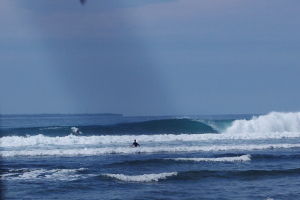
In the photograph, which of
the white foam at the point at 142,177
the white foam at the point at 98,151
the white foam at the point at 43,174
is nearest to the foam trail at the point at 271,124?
the white foam at the point at 98,151

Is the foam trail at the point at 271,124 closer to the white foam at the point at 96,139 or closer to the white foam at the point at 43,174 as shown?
the white foam at the point at 96,139

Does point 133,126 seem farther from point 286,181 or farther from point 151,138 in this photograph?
point 286,181

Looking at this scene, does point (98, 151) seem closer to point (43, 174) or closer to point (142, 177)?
point (43, 174)

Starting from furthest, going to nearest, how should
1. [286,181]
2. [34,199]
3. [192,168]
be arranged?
[192,168], [286,181], [34,199]

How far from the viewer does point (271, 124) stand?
162 ft

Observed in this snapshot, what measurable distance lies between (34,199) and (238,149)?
16818 mm

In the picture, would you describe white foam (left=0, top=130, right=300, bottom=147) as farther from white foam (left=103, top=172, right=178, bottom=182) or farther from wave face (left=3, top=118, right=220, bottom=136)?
white foam (left=103, top=172, right=178, bottom=182)

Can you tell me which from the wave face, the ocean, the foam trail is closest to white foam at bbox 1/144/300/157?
the ocean

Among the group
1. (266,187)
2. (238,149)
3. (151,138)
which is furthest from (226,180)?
(151,138)

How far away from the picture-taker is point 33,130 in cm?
4688

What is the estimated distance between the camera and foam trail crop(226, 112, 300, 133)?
1929 inches

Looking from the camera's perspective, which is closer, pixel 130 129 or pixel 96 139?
pixel 96 139

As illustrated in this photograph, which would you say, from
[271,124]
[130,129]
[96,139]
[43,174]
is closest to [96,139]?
[96,139]

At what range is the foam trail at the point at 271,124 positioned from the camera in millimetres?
49000
